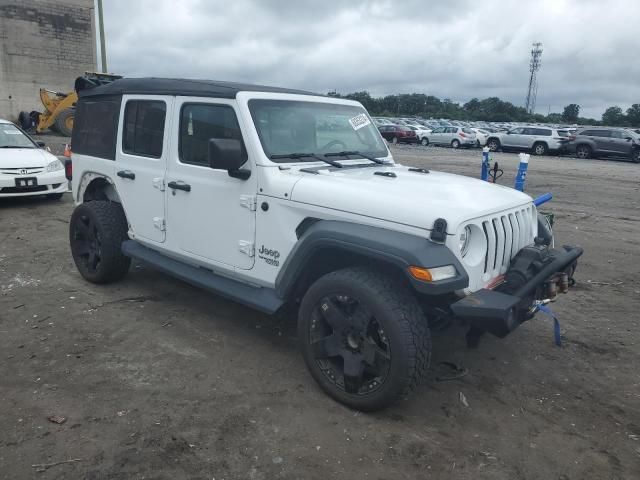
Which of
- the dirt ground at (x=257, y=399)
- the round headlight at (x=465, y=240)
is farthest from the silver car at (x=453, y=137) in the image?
the round headlight at (x=465, y=240)

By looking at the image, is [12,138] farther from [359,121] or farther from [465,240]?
[465,240]

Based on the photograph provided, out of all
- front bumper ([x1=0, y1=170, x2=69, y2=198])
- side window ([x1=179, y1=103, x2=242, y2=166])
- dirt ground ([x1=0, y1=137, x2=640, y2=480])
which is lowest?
dirt ground ([x1=0, y1=137, x2=640, y2=480])

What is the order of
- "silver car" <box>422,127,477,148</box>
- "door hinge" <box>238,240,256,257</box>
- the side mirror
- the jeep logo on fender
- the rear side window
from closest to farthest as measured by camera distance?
the side mirror
the jeep logo on fender
"door hinge" <box>238,240,256,257</box>
the rear side window
"silver car" <box>422,127,477,148</box>

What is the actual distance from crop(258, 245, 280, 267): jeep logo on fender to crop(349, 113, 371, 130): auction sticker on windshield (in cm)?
151

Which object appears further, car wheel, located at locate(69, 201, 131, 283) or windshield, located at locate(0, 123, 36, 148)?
windshield, located at locate(0, 123, 36, 148)

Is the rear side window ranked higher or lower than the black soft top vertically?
lower

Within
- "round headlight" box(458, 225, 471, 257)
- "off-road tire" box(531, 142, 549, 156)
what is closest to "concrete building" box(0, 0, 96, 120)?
"off-road tire" box(531, 142, 549, 156)

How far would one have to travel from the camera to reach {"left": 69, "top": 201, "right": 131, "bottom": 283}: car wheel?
4.93 m

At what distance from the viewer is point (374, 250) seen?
296 cm

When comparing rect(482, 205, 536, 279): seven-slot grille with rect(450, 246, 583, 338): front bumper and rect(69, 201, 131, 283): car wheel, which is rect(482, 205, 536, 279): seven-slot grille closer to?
rect(450, 246, 583, 338): front bumper

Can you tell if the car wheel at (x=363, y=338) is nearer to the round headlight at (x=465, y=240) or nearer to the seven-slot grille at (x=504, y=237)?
the round headlight at (x=465, y=240)

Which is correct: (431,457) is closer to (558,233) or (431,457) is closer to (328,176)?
(328,176)

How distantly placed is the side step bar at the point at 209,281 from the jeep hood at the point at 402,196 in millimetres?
741

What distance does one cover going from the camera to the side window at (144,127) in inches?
174
